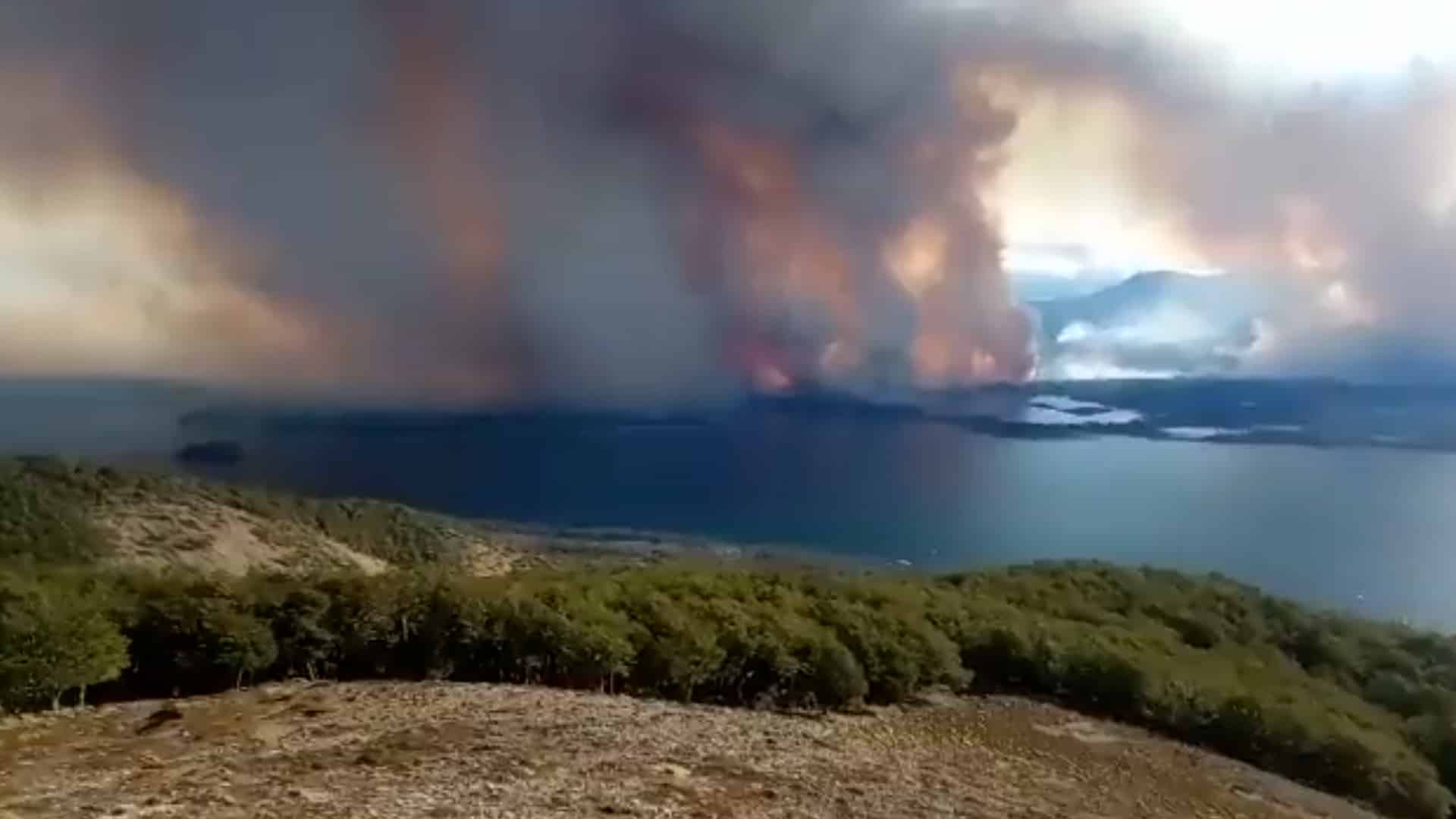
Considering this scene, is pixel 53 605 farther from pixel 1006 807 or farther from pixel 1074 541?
pixel 1074 541

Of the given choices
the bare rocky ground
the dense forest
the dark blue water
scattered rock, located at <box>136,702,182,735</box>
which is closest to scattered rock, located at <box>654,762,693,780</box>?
the bare rocky ground

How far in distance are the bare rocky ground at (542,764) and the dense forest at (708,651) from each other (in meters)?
1.40

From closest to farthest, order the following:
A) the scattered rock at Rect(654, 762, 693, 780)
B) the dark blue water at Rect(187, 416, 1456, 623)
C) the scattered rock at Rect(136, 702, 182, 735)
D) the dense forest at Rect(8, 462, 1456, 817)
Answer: the scattered rock at Rect(654, 762, 693, 780) → the scattered rock at Rect(136, 702, 182, 735) → the dense forest at Rect(8, 462, 1456, 817) → the dark blue water at Rect(187, 416, 1456, 623)

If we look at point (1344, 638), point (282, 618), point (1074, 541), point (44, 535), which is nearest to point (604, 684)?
point (282, 618)

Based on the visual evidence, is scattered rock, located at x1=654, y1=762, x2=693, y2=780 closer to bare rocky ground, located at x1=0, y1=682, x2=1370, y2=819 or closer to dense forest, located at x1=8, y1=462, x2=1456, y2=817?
bare rocky ground, located at x1=0, y1=682, x2=1370, y2=819

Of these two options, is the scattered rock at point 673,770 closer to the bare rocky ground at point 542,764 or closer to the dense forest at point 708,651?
the bare rocky ground at point 542,764

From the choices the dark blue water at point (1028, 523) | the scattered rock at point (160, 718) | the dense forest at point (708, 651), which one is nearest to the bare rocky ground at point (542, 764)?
the scattered rock at point (160, 718)

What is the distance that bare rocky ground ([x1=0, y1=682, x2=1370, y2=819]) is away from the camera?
55.7ft

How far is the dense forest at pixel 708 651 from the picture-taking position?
78.8ft

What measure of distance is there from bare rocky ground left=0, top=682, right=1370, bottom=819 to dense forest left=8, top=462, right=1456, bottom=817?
1398mm

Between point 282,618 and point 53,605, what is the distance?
3.92 metres

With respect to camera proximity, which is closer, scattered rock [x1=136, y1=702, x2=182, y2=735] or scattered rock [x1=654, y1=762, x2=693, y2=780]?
scattered rock [x1=654, y1=762, x2=693, y2=780]

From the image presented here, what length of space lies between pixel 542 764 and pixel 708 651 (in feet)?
30.2

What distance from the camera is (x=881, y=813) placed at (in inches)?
768
